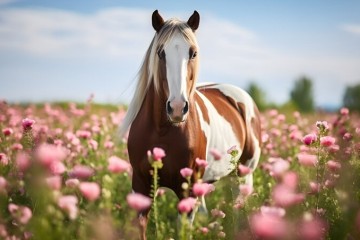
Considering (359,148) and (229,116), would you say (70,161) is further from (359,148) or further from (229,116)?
(359,148)

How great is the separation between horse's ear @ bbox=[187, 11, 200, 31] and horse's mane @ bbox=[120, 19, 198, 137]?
0.33 feet

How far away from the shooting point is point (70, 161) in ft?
17.5

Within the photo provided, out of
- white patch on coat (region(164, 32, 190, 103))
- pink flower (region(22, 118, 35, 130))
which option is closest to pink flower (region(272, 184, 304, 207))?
white patch on coat (region(164, 32, 190, 103))

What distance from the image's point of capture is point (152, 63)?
3379 millimetres

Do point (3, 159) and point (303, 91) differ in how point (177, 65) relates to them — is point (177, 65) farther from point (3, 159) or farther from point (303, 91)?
point (303, 91)

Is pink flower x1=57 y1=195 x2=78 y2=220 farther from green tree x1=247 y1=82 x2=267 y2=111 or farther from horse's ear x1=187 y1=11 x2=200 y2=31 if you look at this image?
green tree x1=247 y1=82 x2=267 y2=111

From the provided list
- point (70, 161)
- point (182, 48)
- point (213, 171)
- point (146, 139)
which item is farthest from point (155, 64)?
point (70, 161)

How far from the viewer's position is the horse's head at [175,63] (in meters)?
2.94

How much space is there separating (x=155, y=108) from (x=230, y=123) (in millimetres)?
1228

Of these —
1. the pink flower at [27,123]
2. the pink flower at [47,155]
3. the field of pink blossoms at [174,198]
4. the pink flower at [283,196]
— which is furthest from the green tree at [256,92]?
the pink flower at [47,155]

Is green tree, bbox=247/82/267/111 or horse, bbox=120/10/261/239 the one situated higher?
horse, bbox=120/10/261/239

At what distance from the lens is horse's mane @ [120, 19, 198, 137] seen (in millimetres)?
3223

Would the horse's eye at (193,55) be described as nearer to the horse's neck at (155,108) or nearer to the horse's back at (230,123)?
the horse's neck at (155,108)

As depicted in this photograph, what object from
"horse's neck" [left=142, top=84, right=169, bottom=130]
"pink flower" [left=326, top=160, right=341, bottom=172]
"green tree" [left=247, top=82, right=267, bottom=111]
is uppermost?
"horse's neck" [left=142, top=84, right=169, bottom=130]
